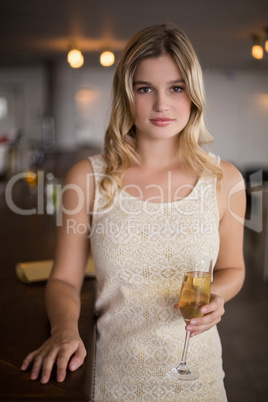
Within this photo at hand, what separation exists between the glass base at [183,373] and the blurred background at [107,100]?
0.85 meters

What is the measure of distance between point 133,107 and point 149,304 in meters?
0.59

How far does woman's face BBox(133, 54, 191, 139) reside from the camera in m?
1.38

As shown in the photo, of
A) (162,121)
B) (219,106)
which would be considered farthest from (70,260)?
(219,106)

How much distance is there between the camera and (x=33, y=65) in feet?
41.4

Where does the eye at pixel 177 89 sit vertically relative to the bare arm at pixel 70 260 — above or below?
above

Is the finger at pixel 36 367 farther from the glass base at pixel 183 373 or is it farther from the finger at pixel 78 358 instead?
the glass base at pixel 183 373

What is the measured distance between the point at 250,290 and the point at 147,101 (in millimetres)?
3955

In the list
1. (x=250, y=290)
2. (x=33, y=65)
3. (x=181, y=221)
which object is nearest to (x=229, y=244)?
(x=181, y=221)

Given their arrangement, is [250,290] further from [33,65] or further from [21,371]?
[33,65]

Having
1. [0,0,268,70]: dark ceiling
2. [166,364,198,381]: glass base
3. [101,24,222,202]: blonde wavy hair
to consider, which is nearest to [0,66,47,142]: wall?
[0,0,268,70]: dark ceiling

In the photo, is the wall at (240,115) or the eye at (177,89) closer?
the eye at (177,89)

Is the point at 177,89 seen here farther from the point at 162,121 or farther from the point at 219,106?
the point at 219,106

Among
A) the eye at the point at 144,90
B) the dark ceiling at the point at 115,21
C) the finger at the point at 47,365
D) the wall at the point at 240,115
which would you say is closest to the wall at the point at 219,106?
the wall at the point at 240,115

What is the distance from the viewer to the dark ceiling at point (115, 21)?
583cm
